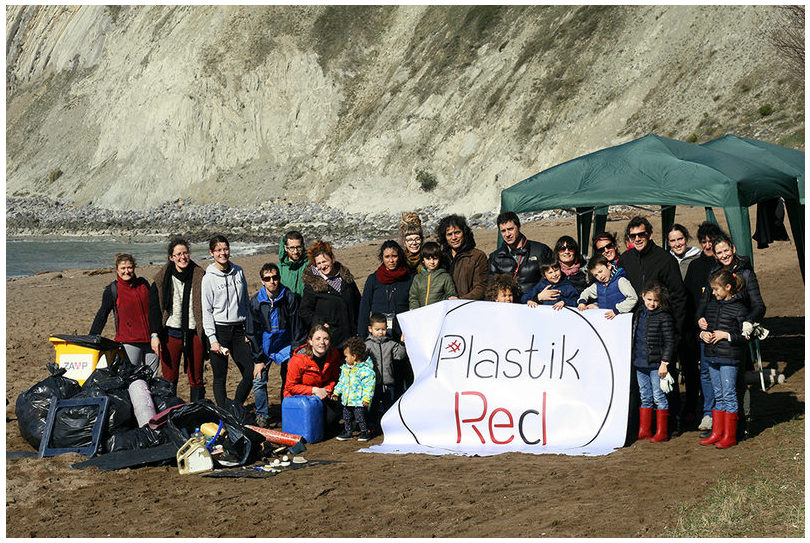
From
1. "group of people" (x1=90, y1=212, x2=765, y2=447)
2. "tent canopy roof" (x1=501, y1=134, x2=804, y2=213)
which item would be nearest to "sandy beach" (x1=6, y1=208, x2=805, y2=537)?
"group of people" (x1=90, y1=212, x2=765, y2=447)

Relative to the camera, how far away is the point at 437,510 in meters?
6.46

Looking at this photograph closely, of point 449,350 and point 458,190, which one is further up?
point 458,190

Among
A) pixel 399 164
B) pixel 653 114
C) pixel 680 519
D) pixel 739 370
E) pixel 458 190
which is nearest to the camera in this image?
pixel 680 519

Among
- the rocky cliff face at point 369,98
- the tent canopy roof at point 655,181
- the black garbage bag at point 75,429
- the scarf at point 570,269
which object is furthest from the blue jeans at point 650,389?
the rocky cliff face at point 369,98

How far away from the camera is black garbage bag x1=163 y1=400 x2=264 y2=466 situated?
25.8 ft

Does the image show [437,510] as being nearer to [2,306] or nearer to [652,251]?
[652,251]

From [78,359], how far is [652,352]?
5.39 meters

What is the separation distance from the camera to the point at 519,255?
29.1 feet

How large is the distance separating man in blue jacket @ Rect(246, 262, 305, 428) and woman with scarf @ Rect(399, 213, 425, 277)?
1.21m

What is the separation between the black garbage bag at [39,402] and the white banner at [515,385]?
2906 mm

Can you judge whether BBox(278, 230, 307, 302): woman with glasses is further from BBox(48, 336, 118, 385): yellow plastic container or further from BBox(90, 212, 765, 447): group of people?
BBox(48, 336, 118, 385): yellow plastic container

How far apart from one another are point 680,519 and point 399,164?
46.8 meters

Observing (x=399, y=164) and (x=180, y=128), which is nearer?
(x=399, y=164)

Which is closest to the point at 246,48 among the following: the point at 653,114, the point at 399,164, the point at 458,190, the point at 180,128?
the point at 180,128
